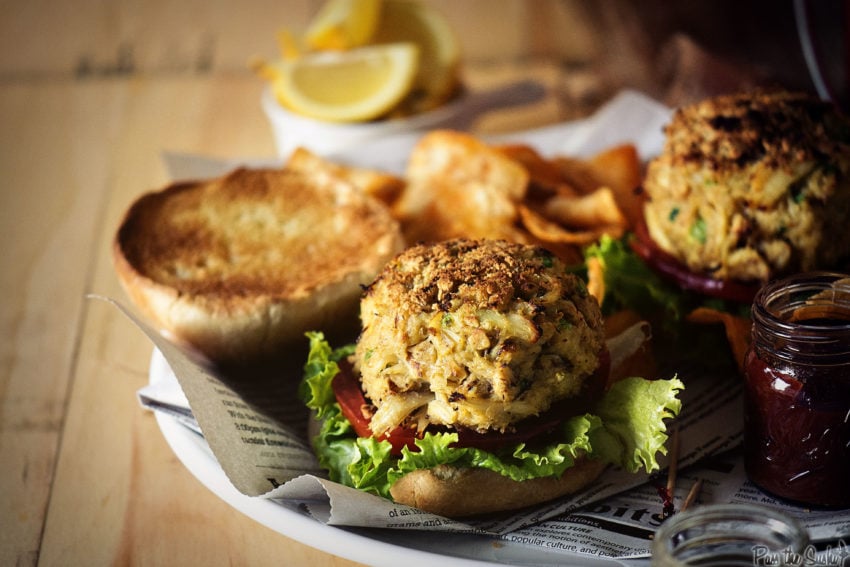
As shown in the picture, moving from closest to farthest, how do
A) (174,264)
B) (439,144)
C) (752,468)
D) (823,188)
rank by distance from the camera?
(752,468) < (823,188) < (174,264) < (439,144)

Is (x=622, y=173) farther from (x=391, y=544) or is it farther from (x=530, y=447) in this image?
(x=391, y=544)

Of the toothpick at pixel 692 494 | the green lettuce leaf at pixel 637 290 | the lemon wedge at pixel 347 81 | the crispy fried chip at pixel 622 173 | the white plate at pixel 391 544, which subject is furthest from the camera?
the lemon wedge at pixel 347 81

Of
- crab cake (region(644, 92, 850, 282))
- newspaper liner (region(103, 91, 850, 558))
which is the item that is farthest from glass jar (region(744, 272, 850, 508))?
Result: crab cake (region(644, 92, 850, 282))

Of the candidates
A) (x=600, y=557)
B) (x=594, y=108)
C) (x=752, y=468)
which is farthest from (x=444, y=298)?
(x=594, y=108)

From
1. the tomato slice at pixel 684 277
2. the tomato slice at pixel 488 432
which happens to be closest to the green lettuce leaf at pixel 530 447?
the tomato slice at pixel 488 432

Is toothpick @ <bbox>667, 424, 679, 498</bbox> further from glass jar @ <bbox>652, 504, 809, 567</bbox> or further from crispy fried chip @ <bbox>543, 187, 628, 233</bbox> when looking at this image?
crispy fried chip @ <bbox>543, 187, 628, 233</bbox>

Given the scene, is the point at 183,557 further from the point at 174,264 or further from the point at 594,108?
the point at 594,108

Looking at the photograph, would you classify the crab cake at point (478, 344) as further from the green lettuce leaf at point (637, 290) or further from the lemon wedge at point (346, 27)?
the lemon wedge at point (346, 27)
